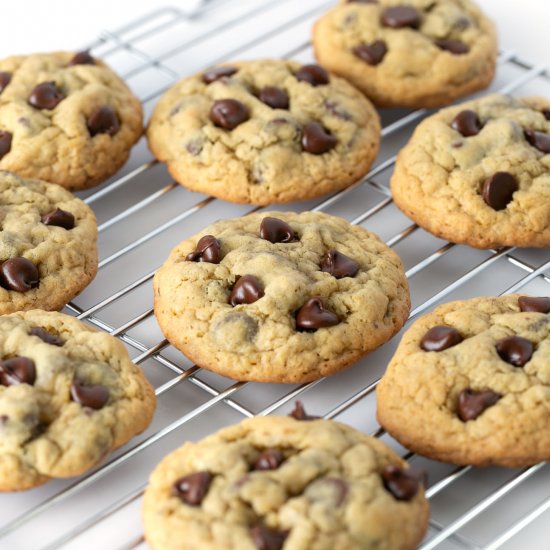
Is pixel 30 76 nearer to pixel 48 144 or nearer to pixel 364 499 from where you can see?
pixel 48 144

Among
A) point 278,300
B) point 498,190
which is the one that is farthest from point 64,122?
point 498,190

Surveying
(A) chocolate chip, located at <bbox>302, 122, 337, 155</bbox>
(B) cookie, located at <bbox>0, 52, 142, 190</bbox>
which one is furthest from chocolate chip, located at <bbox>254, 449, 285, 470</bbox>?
(B) cookie, located at <bbox>0, 52, 142, 190</bbox>

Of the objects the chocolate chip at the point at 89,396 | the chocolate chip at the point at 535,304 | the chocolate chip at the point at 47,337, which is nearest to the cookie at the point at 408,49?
the chocolate chip at the point at 535,304

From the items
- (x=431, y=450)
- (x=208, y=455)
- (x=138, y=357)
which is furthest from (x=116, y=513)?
(x=431, y=450)

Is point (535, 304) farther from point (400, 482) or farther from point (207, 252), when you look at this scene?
Result: point (207, 252)

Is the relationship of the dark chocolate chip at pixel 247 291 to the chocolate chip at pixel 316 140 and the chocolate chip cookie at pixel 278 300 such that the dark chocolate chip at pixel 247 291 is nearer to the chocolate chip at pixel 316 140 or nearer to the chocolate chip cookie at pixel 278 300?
the chocolate chip cookie at pixel 278 300

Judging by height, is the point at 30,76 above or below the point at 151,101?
above
